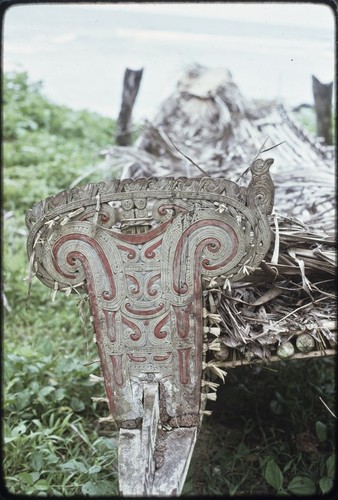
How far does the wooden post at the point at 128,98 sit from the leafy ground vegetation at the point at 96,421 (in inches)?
89.5

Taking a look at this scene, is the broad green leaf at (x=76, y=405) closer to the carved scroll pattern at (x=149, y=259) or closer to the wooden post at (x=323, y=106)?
the carved scroll pattern at (x=149, y=259)

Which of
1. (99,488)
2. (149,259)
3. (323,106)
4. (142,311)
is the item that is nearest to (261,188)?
(149,259)

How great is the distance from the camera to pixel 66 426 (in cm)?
269

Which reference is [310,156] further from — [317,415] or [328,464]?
[328,464]

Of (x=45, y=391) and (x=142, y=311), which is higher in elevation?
(x=142, y=311)

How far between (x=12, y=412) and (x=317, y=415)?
1.26 metres

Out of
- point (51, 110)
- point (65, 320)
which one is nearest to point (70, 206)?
point (65, 320)

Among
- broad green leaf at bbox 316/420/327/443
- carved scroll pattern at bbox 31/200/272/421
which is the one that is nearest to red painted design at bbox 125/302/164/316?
carved scroll pattern at bbox 31/200/272/421

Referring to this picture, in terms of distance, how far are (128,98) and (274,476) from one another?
4064 millimetres

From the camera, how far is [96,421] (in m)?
2.79

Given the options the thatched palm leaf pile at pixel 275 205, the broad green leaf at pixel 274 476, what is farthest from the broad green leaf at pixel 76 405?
the thatched palm leaf pile at pixel 275 205

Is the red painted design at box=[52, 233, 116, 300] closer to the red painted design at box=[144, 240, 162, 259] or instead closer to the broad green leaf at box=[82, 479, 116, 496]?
the red painted design at box=[144, 240, 162, 259]

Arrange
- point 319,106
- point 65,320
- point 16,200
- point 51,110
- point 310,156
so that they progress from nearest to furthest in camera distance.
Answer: point 65,320 → point 310,156 → point 16,200 → point 319,106 → point 51,110

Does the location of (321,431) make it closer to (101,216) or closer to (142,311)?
(142,311)
